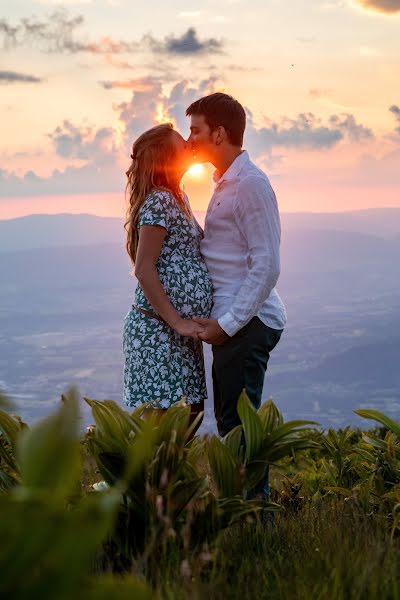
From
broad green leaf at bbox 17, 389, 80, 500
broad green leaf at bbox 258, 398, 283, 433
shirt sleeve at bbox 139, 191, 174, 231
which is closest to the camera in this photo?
broad green leaf at bbox 17, 389, 80, 500

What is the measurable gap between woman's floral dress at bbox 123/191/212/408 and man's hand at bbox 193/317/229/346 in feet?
0.29

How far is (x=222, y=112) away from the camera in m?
4.81

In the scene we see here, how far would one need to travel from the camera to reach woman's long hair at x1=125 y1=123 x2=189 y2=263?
4.67 metres

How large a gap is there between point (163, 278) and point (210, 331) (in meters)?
0.43

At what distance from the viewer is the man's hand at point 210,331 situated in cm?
470

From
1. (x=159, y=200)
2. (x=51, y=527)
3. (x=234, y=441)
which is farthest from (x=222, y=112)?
(x=51, y=527)

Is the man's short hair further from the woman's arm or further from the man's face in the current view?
the woman's arm

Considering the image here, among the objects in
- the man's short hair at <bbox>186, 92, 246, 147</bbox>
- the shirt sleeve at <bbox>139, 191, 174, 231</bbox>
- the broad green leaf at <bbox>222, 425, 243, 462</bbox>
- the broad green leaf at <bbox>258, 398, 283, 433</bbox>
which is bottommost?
the broad green leaf at <bbox>222, 425, 243, 462</bbox>

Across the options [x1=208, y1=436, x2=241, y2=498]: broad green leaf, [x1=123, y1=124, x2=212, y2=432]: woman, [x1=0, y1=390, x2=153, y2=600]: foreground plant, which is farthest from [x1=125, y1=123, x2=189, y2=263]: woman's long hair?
[x1=0, y1=390, x2=153, y2=600]: foreground plant

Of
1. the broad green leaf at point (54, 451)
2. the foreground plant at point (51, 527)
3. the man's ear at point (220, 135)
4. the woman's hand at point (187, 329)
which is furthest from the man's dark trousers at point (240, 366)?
the broad green leaf at point (54, 451)

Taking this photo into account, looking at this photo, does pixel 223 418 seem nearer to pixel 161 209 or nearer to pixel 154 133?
pixel 161 209

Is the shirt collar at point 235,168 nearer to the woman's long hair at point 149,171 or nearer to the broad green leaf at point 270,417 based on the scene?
the woman's long hair at point 149,171

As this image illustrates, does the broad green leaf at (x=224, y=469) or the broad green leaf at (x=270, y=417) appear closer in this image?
the broad green leaf at (x=224, y=469)

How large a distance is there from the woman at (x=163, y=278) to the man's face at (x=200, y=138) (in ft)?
0.25
